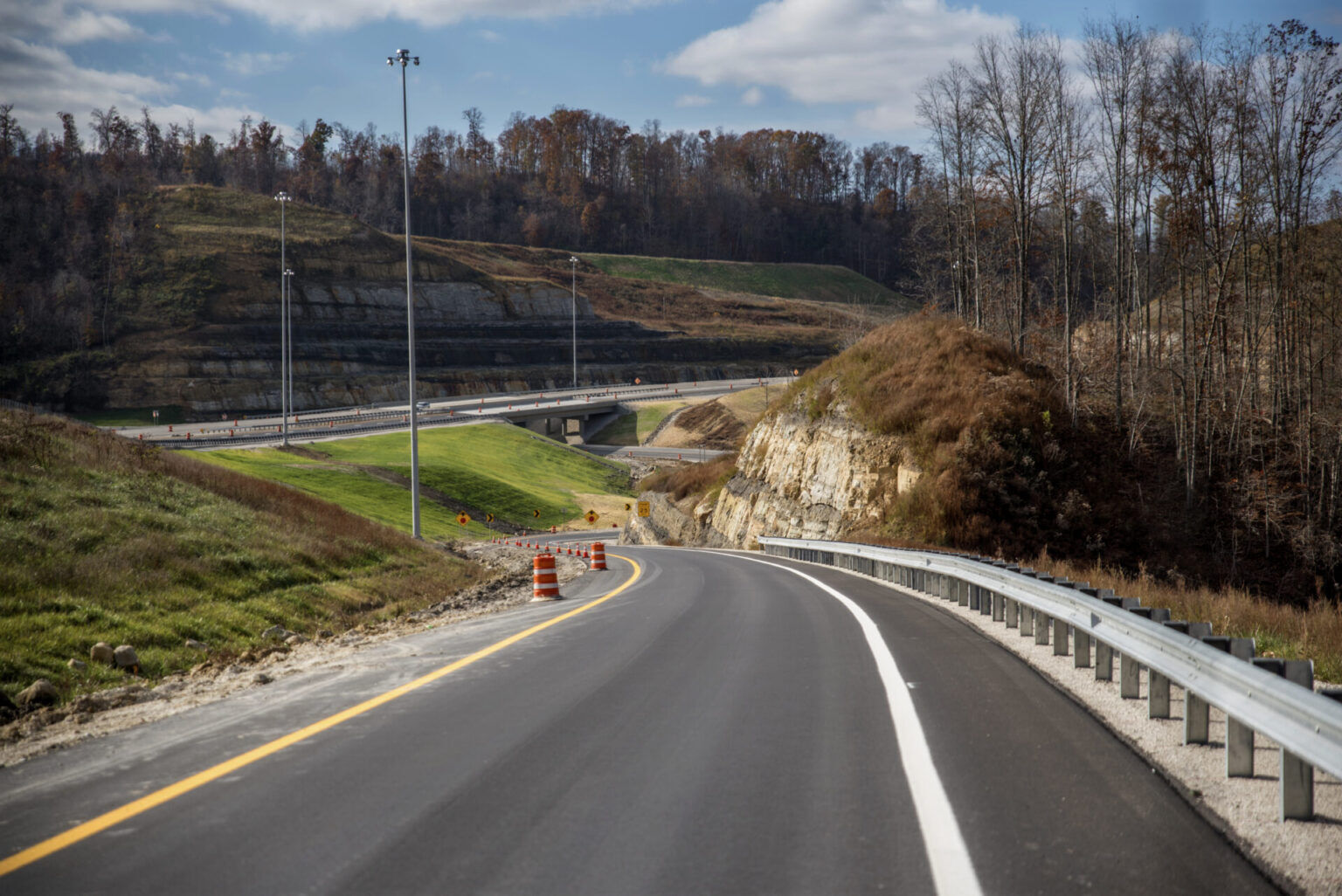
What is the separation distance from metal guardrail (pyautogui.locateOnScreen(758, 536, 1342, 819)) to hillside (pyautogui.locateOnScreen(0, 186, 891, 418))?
58943 mm

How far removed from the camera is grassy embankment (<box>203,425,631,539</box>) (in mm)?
48000

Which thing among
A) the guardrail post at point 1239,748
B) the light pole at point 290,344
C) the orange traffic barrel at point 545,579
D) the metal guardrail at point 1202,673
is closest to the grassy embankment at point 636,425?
the light pole at point 290,344

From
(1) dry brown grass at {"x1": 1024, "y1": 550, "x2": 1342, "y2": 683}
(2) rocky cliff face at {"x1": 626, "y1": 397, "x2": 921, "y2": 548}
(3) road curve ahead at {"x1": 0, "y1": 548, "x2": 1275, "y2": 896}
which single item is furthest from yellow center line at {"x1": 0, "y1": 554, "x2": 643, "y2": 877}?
(2) rocky cliff face at {"x1": 626, "y1": 397, "x2": 921, "y2": 548}

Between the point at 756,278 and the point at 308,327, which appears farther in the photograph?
the point at 756,278

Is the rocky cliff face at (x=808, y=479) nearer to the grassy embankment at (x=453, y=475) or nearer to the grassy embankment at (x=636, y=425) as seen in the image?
the grassy embankment at (x=453, y=475)

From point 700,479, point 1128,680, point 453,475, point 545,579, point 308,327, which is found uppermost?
point 308,327

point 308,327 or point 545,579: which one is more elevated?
point 308,327

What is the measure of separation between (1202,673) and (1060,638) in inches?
147

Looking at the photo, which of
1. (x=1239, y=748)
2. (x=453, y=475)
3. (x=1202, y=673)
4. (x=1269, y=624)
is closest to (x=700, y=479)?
(x=453, y=475)

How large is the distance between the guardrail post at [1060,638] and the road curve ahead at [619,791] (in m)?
0.62

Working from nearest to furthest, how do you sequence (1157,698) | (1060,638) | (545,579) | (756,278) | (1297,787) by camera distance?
(1297,787) < (1157,698) < (1060,638) < (545,579) < (756,278)

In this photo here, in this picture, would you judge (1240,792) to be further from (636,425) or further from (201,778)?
(636,425)

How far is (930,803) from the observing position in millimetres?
4477

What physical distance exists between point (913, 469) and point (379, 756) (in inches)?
985
